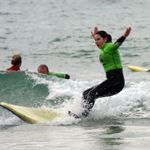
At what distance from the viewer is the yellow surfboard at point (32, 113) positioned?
19.4 ft

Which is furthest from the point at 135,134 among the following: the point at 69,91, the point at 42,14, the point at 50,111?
the point at 42,14

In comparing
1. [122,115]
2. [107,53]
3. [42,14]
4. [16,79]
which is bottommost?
[122,115]

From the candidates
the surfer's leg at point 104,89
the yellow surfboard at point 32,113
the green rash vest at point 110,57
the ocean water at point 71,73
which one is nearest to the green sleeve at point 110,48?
the green rash vest at point 110,57

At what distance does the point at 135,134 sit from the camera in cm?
439

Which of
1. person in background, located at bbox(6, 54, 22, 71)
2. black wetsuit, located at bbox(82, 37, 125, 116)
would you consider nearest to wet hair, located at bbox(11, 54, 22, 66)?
person in background, located at bbox(6, 54, 22, 71)

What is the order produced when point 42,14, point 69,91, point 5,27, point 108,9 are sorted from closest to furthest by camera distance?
1. point 69,91
2. point 5,27
3. point 42,14
4. point 108,9

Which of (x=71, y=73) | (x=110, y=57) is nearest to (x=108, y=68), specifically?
(x=110, y=57)

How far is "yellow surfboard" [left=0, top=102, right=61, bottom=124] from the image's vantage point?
5902 millimetres

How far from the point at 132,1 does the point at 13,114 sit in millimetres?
30494

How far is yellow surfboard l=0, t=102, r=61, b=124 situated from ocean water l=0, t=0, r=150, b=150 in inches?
6.1

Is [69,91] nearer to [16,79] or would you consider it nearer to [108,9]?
[16,79]

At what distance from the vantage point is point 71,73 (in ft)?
41.2

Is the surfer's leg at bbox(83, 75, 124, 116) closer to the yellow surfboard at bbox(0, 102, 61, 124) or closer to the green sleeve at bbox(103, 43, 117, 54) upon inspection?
the green sleeve at bbox(103, 43, 117, 54)

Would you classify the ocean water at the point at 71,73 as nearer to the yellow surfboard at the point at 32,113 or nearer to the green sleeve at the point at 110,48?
the yellow surfboard at the point at 32,113
